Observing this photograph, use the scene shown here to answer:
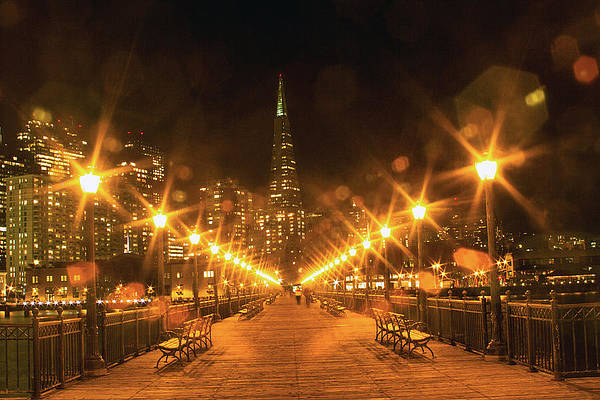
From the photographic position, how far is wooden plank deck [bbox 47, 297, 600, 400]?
9.35 meters

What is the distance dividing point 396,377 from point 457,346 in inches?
190

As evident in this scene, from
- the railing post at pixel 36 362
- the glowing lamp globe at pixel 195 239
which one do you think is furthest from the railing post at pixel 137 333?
the glowing lamp globe at pixel 195 239

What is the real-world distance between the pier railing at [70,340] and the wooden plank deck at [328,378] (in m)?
0.36

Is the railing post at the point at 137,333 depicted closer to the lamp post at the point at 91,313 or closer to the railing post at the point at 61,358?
the lamp post at the point at 91,313

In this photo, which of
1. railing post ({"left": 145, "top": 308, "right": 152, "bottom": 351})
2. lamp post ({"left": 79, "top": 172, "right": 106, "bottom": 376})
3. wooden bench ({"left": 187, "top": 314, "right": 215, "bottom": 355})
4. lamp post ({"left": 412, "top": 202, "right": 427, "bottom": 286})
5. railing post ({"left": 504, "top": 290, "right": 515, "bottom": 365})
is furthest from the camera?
lamp post ({"left": 412, "top": 202, "right": 427, "bottom": 286})

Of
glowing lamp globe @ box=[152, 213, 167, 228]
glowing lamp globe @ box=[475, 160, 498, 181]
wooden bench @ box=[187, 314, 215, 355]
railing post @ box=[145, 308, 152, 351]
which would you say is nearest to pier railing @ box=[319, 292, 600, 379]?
glowing lamp globe @ box=[475, 160, 498, 181]

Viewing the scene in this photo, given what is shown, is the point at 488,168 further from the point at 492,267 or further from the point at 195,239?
the point at 195,239

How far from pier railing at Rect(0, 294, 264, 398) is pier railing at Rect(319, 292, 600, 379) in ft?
26.5

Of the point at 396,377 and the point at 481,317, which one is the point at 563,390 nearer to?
the point at 396,377

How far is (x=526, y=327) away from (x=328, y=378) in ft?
13.0

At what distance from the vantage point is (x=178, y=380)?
11141 millimetres

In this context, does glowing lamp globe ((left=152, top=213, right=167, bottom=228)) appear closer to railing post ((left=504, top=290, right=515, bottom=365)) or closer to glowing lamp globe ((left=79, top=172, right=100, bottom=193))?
glowing lamp globe ((left=79, top=172, right=100, bottom=193))

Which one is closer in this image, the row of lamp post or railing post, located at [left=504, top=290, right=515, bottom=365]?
railing post, located at [left=504, top=290, right=515, bottom=365]

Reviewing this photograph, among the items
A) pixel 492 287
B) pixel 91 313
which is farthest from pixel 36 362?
pixel 492 287
